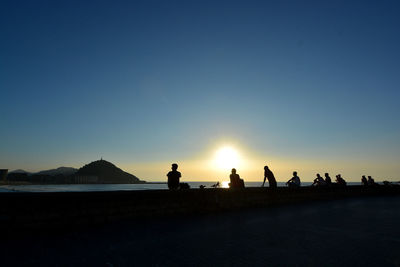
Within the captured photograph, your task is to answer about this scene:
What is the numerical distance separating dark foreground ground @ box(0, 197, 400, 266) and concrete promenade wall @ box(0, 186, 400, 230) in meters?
0.40

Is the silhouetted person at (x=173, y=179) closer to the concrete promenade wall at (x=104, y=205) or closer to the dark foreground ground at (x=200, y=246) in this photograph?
the concrete promenade wall at (x=104, y=205)

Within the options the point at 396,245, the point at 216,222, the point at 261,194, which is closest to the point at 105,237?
the point at 216,222

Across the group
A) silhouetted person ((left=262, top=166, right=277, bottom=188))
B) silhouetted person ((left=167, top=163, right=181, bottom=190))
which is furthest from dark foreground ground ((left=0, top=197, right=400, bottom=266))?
silhouetted person ((left=262, top=166, right=277, bottom=188))

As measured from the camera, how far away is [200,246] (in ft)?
15.9

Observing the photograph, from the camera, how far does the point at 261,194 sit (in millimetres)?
13227

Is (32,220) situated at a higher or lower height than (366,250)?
higher

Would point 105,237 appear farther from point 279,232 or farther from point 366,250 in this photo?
point 366,250

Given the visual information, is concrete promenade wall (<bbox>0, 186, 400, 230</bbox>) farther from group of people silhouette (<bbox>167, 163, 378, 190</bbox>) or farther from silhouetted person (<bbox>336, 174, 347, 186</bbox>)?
Result: silhouetted person (<bbox>336, 174, 347, 186</bbox>)

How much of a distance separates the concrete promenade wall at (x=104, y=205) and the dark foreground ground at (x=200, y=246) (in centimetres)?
40

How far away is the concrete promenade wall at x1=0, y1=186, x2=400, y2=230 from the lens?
558cm

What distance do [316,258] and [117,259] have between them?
3.20 m

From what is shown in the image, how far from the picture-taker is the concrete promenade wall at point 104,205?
558cm

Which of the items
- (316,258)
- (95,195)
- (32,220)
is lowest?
(316,258)

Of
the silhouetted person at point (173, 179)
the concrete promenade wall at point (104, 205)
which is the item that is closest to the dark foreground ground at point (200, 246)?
the concrete promenade wall at point (104, 205)
